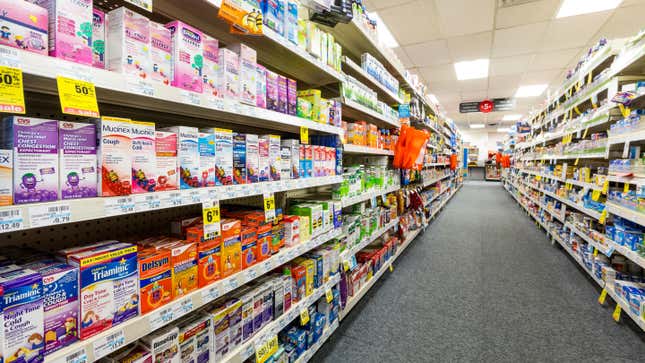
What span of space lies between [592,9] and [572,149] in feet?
7.71

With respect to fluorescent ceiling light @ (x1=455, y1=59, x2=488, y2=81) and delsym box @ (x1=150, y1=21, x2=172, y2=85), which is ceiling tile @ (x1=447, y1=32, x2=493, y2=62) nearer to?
fluorescent ceiling light @ (x1=455, y1=59, x2=488, y2=81)

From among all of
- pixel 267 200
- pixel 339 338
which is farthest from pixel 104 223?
pixel 339 338

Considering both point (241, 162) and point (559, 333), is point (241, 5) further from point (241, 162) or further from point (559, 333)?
point (559, 333)

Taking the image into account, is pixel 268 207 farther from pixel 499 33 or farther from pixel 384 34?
pixel 499 33

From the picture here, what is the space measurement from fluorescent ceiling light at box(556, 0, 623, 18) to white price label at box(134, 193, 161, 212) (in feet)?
19.3

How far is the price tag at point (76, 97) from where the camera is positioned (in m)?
0.69

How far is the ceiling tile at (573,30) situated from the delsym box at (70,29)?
20.9ft

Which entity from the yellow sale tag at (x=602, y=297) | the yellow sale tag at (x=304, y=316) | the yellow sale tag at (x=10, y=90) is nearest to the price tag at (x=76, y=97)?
the yellow sale tag at (x=10, y=90)

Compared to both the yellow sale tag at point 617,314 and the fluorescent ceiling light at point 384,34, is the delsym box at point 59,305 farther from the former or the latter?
the fluorescent ceiling light at point 384,34

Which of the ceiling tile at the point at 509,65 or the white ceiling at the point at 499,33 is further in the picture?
the ceiling tile at the point at 509,65

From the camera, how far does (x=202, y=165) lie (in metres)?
1.11

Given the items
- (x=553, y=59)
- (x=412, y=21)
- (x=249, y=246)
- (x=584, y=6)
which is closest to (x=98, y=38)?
(x=249, y=246)

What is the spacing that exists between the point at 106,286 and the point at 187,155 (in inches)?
19.0

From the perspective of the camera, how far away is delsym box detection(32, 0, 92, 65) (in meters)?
0.72
